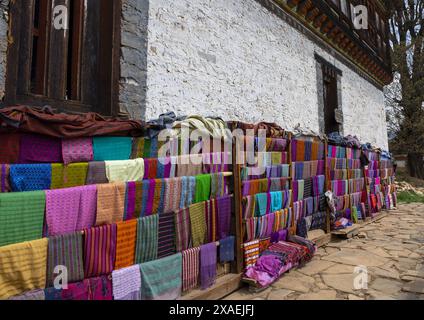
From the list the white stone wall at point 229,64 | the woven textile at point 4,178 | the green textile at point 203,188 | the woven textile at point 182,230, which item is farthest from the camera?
the white stone wall at point 229,64

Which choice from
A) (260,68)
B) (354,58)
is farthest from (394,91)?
(260,68)

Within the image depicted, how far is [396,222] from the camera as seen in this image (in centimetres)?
820

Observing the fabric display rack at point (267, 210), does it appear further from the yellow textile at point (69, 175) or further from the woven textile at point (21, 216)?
the woven textile at point (21, 216)

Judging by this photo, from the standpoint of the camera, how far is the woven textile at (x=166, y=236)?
3107 millimetres

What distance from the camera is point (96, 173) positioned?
8.87 feet

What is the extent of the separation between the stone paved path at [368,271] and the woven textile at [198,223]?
76 centimetres

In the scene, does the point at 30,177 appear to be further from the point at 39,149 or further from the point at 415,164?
the point at 415,164

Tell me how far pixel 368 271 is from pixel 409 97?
1587cm

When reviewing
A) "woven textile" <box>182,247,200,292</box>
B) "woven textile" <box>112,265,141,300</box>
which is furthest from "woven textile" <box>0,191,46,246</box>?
"woven textile" <box>182,247,200,292</box>

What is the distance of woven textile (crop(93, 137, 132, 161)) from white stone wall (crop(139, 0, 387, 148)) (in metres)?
1.08

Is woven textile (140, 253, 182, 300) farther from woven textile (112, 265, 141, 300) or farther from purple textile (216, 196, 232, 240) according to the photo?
purple textile (216, 196, 232, 240)

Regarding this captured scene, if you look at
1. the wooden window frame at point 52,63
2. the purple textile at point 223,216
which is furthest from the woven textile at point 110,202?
the purple textile at point 223,216

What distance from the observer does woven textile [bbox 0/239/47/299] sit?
207 cm

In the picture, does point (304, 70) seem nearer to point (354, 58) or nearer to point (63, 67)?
point (354, 58)
